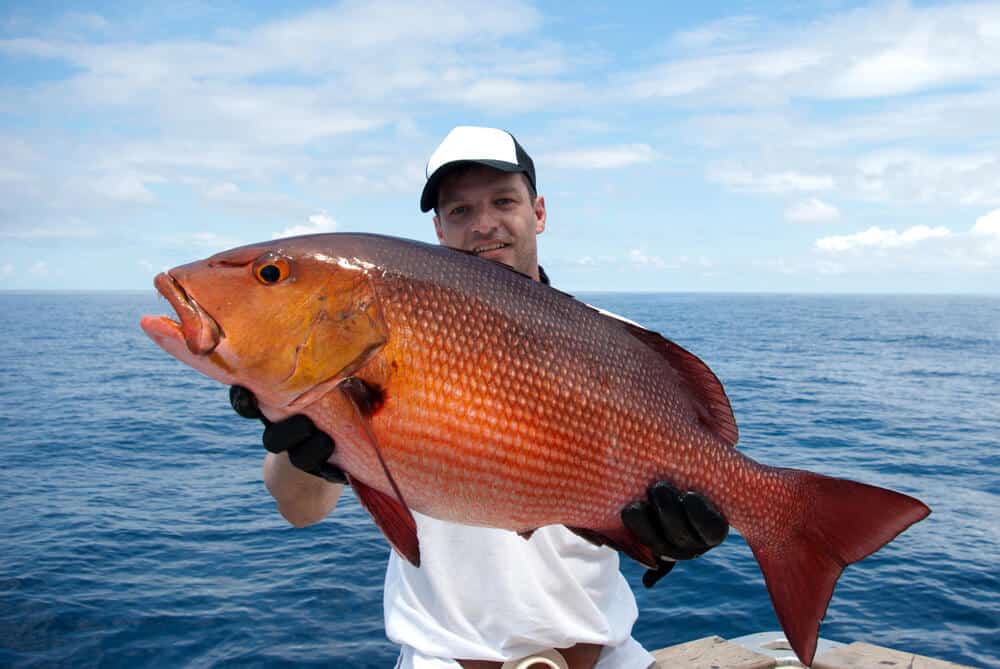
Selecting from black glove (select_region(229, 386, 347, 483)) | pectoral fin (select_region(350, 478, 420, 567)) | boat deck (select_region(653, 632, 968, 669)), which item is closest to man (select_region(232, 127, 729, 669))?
black glove (select_region(229, 386, 347, 483))

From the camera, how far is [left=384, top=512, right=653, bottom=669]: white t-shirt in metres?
3.24

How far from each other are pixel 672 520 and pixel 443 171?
→ 220 centimetres

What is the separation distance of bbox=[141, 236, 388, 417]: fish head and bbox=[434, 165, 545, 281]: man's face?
1.67m

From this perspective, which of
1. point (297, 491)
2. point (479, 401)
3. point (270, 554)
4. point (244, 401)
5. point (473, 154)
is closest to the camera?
point (479, 401)

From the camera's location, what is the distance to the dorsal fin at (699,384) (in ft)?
9.46

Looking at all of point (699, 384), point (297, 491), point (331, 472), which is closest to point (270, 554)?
point (297, 491)

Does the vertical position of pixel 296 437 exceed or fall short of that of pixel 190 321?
it falls short

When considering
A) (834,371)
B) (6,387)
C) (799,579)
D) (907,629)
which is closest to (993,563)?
(907,629)

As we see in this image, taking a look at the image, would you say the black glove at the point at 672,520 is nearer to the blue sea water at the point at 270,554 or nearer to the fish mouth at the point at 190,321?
the fish mouth at the point at 190,321

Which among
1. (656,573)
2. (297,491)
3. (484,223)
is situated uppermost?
(484,223)

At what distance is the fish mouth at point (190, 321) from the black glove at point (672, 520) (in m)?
1.49

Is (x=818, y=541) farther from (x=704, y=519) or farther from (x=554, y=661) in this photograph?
(x=554, y=661)

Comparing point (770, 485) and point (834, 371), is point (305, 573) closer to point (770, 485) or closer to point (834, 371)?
point (770, 485)

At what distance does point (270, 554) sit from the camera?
9.69 meters
